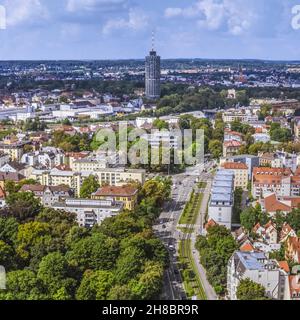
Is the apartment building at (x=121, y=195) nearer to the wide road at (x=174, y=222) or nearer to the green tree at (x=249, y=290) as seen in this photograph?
the wide road at (x=174, y=222)

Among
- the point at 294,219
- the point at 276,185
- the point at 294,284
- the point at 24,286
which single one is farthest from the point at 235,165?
the point at 24,286

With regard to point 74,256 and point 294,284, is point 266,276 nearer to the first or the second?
point 294,284

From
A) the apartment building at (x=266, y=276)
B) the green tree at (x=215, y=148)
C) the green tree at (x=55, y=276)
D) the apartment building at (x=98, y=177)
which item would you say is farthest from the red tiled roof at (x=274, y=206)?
the green tree at (x=215, y=148)

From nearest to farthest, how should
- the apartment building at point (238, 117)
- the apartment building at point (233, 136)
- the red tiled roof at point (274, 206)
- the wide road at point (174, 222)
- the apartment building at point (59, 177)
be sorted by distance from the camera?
the wide road at point (174, 222), the red tiled roof at point (274, 206), the apartment building at point (59, 177), the apartment building at point (233, 136), the apartment building at point (238, 117)

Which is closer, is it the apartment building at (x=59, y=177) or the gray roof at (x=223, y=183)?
the gray roof at (x=223, y=183)

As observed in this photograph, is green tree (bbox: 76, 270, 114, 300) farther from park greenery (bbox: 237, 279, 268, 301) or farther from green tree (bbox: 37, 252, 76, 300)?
park greenery (bbox: 237, 279, 268, 301)

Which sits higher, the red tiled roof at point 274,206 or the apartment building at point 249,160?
the apartment building at point 249,160

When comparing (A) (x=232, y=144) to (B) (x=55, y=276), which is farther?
(A) (x=232, y=144)

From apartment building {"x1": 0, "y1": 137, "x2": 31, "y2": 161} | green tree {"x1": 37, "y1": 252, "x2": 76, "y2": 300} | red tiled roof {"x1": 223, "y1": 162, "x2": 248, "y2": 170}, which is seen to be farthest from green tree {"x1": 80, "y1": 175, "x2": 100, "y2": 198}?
apartment building {"x1": 0, "y1": 137, "x2": 31, "y2": 161}
